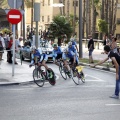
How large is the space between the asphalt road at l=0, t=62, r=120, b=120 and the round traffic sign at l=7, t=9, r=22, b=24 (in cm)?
361

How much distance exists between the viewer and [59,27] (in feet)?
158

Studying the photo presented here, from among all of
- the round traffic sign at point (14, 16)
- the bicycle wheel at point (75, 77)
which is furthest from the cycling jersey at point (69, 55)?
the round traffic sign at point (14, 16)

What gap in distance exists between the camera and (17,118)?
10898 mm

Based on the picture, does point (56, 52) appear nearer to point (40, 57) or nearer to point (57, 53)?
point (57, 53)

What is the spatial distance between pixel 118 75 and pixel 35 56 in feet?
16.8

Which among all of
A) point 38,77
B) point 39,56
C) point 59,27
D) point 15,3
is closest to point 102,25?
point 59,27

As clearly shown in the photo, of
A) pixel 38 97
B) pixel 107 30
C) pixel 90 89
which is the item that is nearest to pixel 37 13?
pixel 90 89

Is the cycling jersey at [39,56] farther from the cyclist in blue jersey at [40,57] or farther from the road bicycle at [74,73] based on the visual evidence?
the road bicycle at [74,73]

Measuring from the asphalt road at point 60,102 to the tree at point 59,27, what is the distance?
28759 millimetres

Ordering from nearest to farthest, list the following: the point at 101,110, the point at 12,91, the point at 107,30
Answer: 1. the point at 101,110
2. the point at 12,91
3. the point at 107,30

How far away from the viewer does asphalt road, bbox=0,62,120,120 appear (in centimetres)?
1134

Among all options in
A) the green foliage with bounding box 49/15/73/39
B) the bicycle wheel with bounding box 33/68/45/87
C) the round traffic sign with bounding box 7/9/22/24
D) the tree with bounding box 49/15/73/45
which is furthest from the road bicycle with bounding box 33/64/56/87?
the green foliage with bounding box 49/15/73/39

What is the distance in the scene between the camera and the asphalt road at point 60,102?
11.3m

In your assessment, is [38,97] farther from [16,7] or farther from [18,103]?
[16,7]
